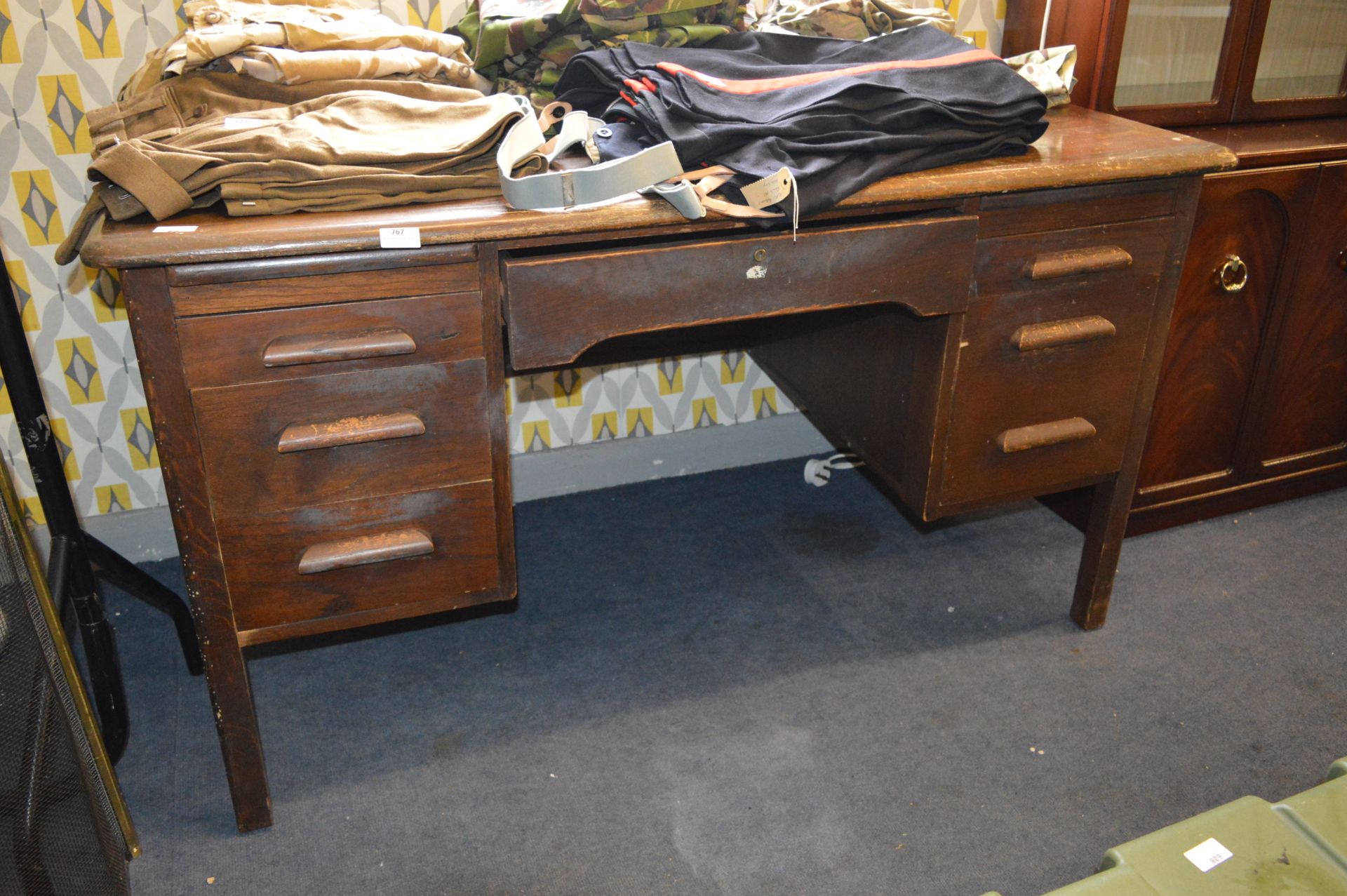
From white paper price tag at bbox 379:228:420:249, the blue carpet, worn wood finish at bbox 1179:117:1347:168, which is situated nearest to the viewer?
white paper price tag at bbox 379:228:420:249

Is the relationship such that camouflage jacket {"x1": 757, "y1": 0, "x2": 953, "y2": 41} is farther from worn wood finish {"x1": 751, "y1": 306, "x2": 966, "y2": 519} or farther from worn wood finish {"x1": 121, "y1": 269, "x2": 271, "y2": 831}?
worn wood finish {"x1": 121, "y1": 269, "x2": 271, "y2": 831}

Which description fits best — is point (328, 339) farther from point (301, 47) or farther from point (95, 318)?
point (95, 318)

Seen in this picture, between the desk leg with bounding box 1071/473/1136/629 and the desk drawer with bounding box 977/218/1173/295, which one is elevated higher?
the desk drawer with bounding box 977/218/1173/295

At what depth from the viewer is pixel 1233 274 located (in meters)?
1.91

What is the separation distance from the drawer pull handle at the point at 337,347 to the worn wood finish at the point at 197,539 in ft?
0.34

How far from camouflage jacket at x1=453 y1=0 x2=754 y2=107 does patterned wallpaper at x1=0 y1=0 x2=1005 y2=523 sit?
285 mm

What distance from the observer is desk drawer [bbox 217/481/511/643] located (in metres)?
1.29

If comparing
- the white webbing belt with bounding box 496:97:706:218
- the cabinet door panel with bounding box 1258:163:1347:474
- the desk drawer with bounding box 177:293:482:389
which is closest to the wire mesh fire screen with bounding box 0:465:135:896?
the desk drawer with bounding box 177:293:482:389

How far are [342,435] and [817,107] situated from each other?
0.72 metres

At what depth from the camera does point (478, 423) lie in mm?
1321

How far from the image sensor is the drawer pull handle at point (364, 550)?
4.29 feet

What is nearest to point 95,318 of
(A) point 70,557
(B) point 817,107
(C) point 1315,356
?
(A) point 70,557

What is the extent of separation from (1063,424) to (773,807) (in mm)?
716

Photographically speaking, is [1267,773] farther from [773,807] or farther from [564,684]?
[564,684]
